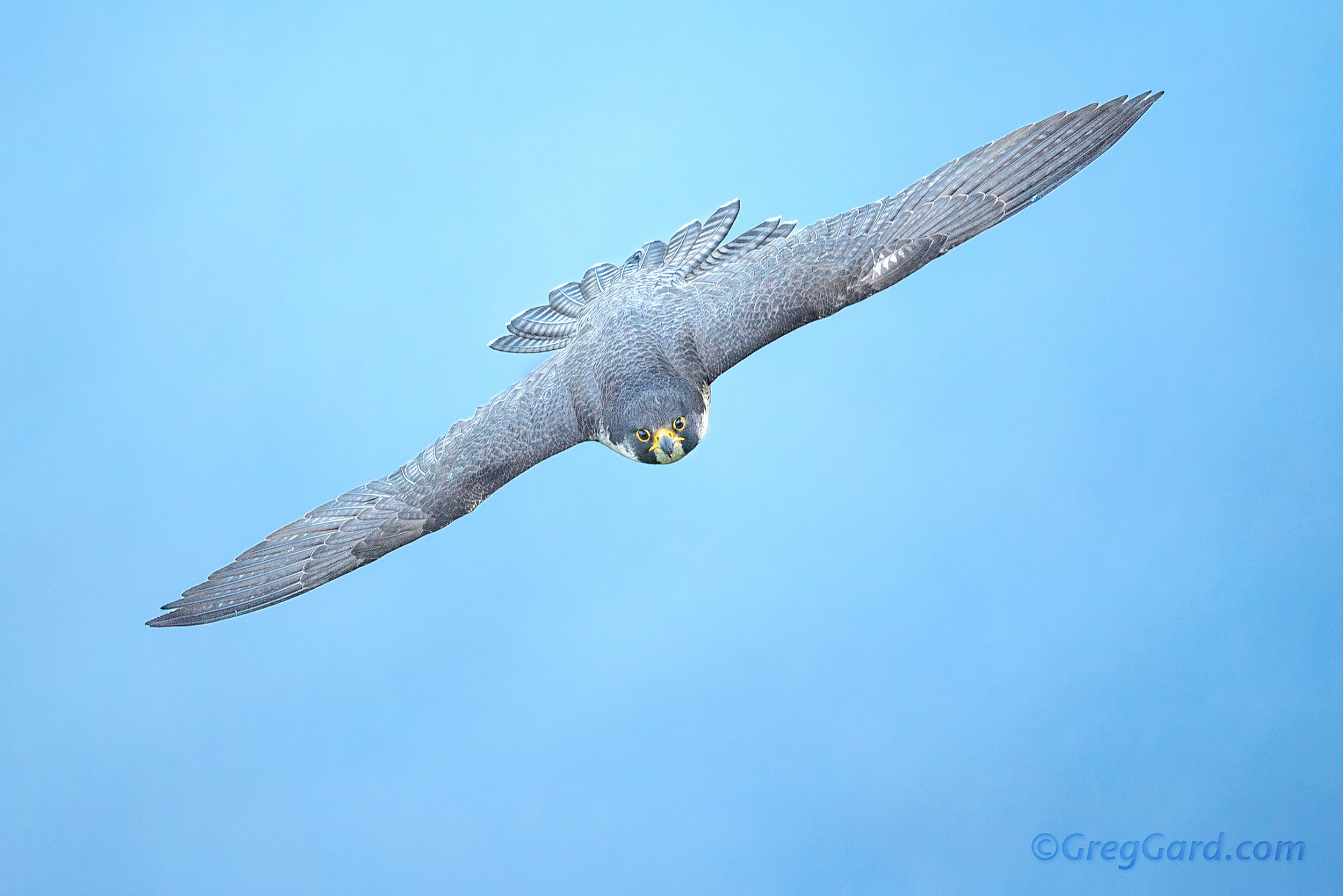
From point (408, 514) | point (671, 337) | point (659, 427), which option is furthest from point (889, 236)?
point (408, 514)

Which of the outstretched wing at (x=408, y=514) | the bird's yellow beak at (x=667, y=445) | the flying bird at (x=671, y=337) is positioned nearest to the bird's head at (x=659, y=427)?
the bird's yellow beak at (x=667, y=445)

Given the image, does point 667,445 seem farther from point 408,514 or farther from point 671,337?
point 408,514

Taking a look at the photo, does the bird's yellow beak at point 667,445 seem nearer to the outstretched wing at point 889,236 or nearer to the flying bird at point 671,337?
the flying bird at point 671,337

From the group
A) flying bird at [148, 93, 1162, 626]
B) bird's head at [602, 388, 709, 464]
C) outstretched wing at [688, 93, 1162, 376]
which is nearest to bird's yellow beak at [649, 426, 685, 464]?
bird's head at [602, 388, 709, 464]

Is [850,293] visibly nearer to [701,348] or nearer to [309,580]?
[701,348]

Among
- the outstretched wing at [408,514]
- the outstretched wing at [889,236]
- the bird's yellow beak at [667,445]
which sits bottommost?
the bird's yellow beak at [667,445]

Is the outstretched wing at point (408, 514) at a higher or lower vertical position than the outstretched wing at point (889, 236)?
lower
